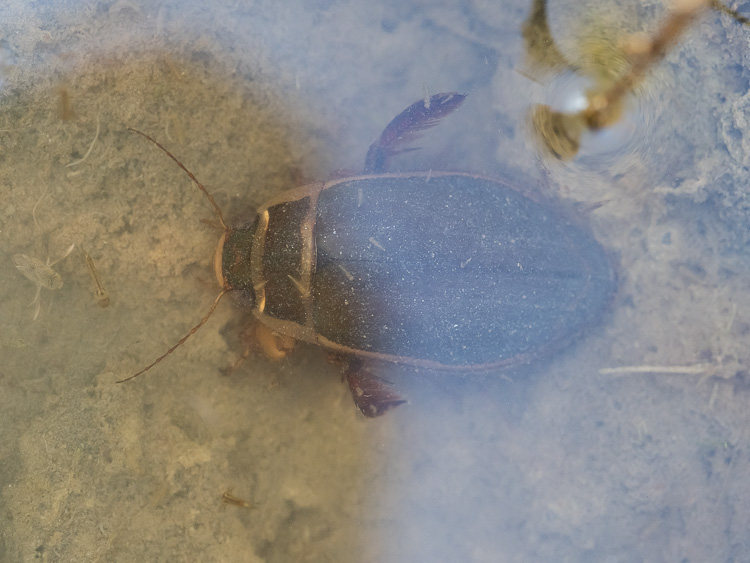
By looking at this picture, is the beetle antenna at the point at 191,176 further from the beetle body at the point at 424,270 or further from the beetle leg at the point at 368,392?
the beetle leg at the point at 368,392

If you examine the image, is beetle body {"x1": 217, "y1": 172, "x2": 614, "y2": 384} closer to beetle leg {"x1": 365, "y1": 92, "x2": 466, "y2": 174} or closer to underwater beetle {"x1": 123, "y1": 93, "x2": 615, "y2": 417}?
underwater beetle {"x1": 123, "y1": 93, "x2": 615, "y2": 417}

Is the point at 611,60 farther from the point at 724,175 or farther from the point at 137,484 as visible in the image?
the point at 137,484

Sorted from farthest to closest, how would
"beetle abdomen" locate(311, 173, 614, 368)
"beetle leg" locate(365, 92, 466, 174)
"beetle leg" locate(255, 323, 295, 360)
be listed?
"beetle leg" locate(255, 323, 295, 360)
"beetle leg" locate(365, 92, 466, 174)
"beetle abdomen" locate(311, 173, 614, 368)

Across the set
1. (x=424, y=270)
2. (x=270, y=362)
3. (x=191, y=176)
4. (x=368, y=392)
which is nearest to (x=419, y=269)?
(x=424, y=270)

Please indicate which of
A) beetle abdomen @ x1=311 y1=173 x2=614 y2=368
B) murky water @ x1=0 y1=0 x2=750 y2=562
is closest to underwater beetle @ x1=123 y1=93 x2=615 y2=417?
beetle abdomen @ x1=311 y1=173 x2=614 y2=368

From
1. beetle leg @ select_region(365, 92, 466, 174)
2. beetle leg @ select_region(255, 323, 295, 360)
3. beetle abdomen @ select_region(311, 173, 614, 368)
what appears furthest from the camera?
beetle leg @ select_region(255, 323, 295, 360)

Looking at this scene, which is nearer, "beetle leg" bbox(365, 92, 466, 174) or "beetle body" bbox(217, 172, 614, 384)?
"beetle body" bbox(217, 172, 614, 384)

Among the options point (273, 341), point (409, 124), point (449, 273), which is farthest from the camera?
point (273, 341)

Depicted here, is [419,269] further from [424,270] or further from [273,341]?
[273,341]
